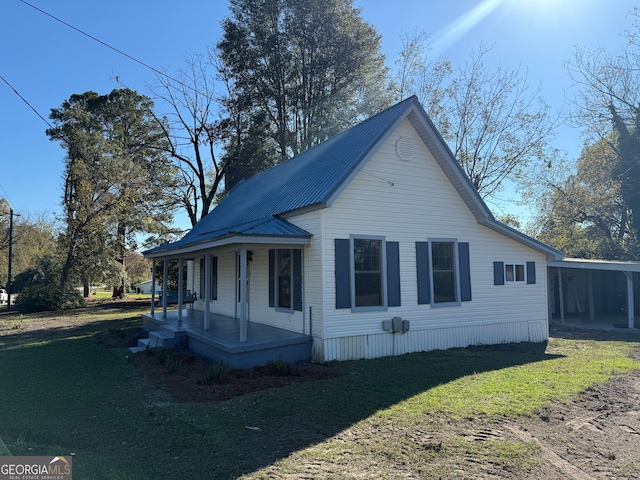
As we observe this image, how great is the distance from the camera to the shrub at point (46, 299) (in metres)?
22.8

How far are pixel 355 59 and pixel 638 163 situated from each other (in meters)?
17.2

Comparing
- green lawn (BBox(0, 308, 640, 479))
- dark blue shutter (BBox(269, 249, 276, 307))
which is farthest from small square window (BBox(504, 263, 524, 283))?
dark blue shutter (BBox(269, 249, 276, 307))

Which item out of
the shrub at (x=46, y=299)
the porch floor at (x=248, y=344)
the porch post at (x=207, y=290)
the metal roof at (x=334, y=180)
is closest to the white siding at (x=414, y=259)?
the metal roof at (x=334, y=180)

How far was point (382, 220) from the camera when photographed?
32.9ft

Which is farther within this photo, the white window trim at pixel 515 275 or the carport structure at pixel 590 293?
the carport structure at pixel 590 293

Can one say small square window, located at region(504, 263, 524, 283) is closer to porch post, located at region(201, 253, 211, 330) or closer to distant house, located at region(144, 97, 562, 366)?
distant house, located at region(144, 97, 562, 366)

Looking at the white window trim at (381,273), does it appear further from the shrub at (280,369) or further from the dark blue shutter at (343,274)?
the shrub at (280,369)

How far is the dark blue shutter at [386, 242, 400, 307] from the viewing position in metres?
9.87

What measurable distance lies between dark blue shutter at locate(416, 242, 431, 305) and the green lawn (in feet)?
4.97

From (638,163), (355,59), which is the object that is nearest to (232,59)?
(355,59)

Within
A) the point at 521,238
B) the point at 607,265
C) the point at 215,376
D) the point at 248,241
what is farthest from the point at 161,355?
the point at 607,265

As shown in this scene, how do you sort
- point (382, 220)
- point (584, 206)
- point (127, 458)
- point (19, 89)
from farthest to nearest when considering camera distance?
point (584, 206)
point (382, 220)
point (19, 89)
point (127, 458)

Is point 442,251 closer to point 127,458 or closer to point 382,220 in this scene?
point 382,220

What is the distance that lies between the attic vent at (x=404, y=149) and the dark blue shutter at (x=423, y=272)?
2184 millimetres
